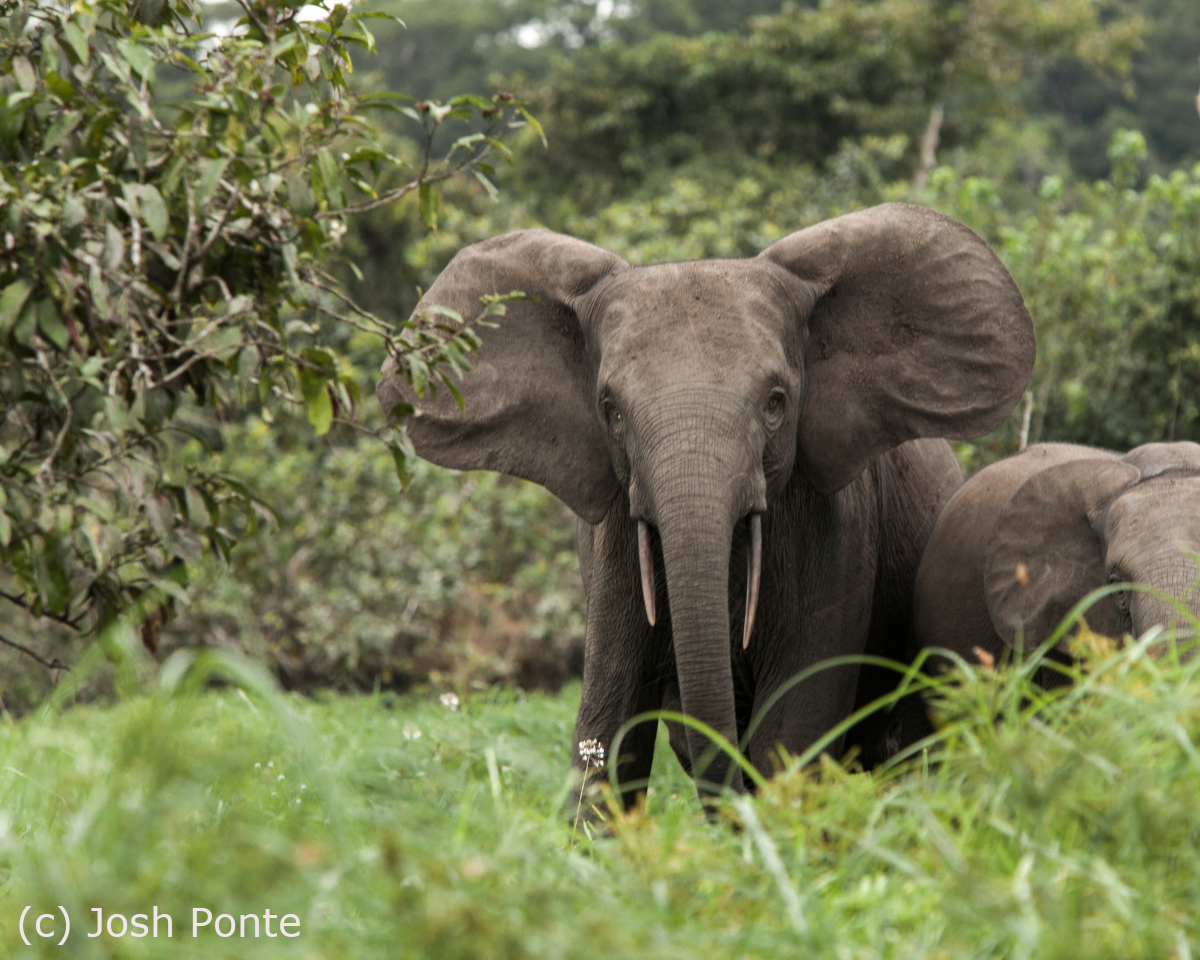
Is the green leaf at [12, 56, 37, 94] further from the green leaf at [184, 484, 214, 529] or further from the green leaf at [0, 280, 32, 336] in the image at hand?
the green leaf at [184, 484, 214, 529]

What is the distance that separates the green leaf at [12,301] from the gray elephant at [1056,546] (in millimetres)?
2997

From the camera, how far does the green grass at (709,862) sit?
72.9 inches

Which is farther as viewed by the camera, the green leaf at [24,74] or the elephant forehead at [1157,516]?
the elephant forehead at [1157,516]

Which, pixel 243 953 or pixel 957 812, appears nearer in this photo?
pixel 243 953

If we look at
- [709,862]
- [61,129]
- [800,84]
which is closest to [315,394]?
[61,129]

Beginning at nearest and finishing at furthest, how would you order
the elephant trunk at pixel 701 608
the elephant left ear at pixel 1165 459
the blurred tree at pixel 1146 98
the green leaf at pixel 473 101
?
the elephant trunk at pixel 701 608 → the green leaf at pixel 473 101 → the elephant left ear at pixel 1165 459 → the blurred tree at pixel 1146 98

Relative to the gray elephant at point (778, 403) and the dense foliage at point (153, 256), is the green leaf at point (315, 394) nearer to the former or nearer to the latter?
the dense foliage at point (153, 256)

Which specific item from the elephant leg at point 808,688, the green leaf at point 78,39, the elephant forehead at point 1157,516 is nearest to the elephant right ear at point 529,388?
the elephant leg at point 808,688

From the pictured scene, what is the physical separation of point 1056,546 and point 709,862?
257cm

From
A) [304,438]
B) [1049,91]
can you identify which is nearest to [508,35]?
[1049,91]

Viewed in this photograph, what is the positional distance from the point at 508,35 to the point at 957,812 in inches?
1676

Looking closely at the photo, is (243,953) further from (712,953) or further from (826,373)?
(826,373)

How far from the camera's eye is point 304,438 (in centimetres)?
1394

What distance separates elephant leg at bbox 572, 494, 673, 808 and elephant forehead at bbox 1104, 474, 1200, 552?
1405 millimetres
